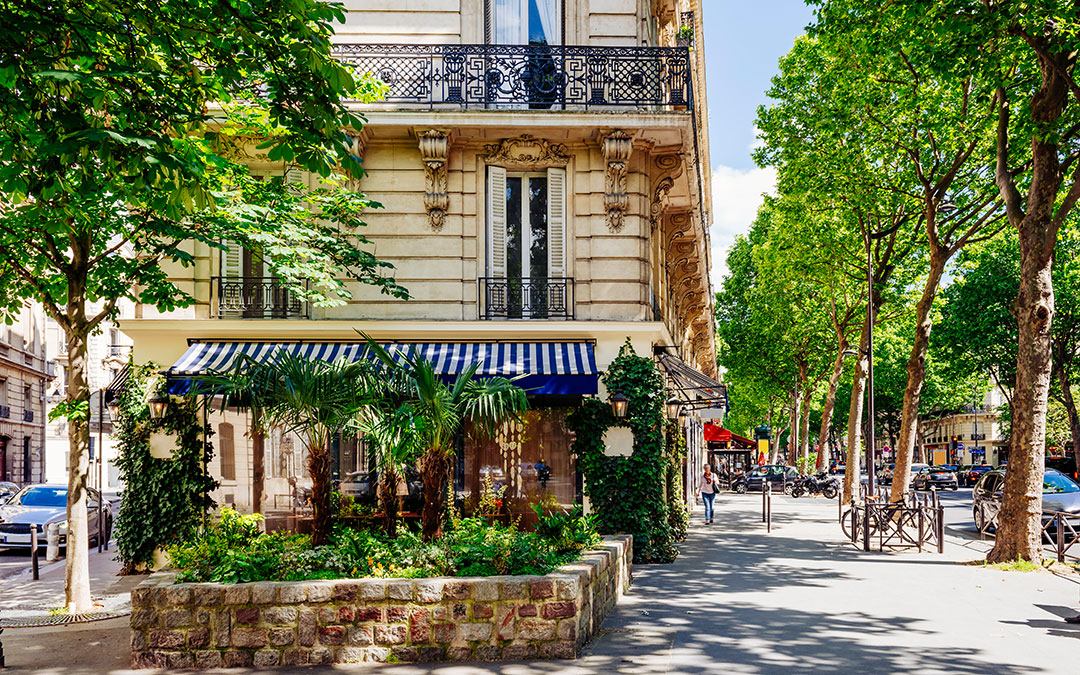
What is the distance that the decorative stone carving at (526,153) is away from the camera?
55.5ft

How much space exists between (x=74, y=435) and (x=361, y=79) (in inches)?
244

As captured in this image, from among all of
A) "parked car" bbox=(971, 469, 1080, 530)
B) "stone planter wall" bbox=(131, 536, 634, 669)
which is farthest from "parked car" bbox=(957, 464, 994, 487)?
"stone planter wall" bbox=(131, 536, 634, 669)

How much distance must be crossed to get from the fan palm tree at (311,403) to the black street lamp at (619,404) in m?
6.18

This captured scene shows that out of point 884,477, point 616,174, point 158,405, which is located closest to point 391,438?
point 158,405

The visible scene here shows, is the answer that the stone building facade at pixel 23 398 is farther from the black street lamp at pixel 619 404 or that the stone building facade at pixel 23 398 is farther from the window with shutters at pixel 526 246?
the black street lamp at pixel 619 404

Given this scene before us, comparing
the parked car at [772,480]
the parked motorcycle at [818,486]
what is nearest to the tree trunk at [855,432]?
the parked motorcycle at [818,486]

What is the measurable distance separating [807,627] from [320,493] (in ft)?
18.0

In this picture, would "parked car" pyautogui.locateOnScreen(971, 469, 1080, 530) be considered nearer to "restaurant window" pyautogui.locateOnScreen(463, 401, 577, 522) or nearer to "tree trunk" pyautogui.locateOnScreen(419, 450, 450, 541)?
"restaurant window" pyautogui.locateOnScreen(463, 401, 577, 522)

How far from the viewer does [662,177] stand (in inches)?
682

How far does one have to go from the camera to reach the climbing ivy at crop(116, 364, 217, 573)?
1559cm

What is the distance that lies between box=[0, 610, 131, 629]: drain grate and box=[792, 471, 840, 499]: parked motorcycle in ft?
112

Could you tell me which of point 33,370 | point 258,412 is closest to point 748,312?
point 33,370

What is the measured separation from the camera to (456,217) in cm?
1694

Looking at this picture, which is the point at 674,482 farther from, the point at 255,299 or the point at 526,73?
the point at 255,299
